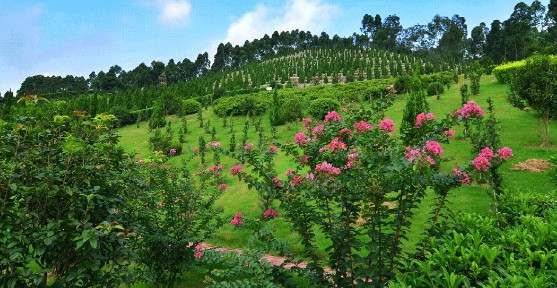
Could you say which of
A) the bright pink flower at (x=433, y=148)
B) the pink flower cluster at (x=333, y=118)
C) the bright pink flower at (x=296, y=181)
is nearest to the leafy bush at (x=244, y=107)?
the pink flower cluster at (x=333, y=118)

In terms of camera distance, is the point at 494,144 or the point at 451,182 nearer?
the point at 451,182

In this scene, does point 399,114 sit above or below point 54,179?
below

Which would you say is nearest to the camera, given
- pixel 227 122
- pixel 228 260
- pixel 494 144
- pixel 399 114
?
pixel 228 260

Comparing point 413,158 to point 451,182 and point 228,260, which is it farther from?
point 228,260

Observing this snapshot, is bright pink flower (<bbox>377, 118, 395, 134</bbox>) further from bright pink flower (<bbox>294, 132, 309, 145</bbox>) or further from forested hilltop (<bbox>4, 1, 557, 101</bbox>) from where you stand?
forested hilltop (<bbox>4, 1, 557, 101</bbox>)

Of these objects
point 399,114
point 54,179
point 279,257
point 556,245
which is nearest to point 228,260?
point 54,179

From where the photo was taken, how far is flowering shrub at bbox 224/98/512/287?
11.2 ft

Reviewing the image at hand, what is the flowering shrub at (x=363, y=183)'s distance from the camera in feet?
11.2

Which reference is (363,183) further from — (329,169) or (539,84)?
(539,84)

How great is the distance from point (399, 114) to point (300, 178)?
16.9m

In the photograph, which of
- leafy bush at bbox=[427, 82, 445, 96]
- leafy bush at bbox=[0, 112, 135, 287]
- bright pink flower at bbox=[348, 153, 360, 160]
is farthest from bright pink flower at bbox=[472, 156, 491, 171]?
leafy bush at bbox=[427, 82, 445, 96]

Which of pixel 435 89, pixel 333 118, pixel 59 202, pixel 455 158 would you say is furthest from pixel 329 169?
pixel 435 89

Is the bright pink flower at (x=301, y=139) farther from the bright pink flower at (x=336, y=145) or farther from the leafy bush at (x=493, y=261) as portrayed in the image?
the leafy bush at (x=493, y=261)

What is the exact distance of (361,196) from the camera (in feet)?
11.4
